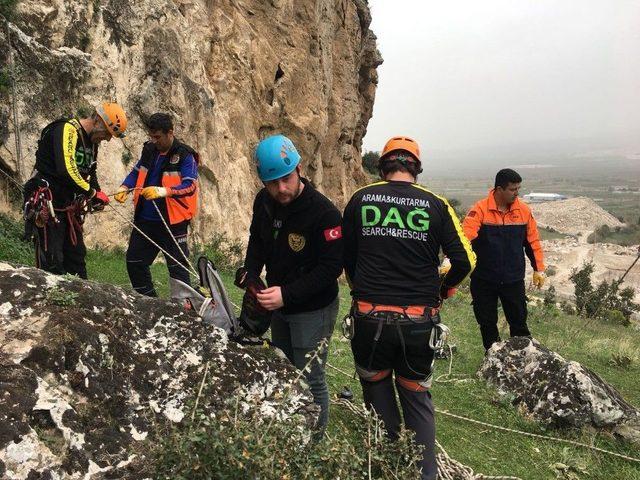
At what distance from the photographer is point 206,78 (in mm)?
13406

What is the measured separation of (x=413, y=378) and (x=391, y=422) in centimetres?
40

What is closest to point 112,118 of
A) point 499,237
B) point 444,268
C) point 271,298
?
point 271,298

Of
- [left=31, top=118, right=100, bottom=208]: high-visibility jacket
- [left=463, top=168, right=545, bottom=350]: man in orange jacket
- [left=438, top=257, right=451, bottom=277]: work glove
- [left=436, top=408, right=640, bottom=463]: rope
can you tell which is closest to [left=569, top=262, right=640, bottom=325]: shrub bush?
[left=463, top=168, right=545, bottom=350]: man in orange jacket

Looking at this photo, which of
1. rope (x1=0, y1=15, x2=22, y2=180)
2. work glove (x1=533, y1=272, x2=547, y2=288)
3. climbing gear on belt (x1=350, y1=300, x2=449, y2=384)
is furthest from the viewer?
rope (x1=0, y1=15, x2=22, y2=180)

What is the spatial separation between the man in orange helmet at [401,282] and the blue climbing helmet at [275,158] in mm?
572

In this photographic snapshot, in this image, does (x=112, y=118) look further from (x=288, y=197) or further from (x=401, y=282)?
(x=401, y=282)

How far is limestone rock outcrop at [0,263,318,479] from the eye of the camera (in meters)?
2.00

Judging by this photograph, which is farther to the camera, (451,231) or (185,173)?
(185,173)

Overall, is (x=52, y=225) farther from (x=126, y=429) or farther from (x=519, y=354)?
(x=519, y=354)

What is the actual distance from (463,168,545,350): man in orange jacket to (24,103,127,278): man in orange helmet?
427 cm

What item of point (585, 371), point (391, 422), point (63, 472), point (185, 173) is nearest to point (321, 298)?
point (391, 422)

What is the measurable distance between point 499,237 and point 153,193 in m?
4.08

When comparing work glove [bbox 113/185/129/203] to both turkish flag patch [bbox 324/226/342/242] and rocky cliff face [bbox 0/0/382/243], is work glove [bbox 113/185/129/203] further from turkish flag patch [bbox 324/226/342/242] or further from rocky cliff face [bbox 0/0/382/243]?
rocky cliff face [bbox 0/0/382/243]

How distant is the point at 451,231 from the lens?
10.8ft
